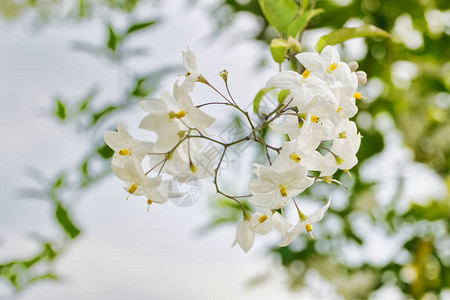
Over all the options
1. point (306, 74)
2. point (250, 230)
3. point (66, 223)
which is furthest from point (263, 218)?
point (66, 223)

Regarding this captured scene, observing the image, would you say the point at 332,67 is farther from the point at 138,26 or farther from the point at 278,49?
the point at 138,26

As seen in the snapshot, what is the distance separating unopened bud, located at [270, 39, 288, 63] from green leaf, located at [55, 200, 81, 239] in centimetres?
55

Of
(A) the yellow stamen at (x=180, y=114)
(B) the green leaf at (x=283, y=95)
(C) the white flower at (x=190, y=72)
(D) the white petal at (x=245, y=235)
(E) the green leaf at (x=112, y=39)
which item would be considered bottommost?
(D) the white petal at (x=245, y=235)

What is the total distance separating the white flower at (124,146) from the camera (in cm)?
35

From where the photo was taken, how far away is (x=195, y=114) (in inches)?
13.4

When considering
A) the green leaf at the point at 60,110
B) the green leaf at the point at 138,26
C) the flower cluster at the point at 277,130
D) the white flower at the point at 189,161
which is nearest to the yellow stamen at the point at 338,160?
the flower cluster at the point at 277,130

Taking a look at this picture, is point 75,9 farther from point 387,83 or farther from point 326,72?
point 326,72

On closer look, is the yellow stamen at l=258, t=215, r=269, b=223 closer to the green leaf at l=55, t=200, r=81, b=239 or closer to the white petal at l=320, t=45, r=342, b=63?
the white petal at l=320, t=45, r=342, b=63

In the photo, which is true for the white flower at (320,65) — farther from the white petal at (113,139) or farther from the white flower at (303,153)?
the white petal at (113,139)

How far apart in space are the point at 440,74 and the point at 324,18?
0.45 meters

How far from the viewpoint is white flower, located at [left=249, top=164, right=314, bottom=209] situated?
334 millimetres

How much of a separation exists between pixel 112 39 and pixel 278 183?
0.61 metres

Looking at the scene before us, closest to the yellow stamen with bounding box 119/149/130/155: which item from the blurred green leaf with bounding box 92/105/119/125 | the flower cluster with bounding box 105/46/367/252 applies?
the flower cluster with bounding box 105/46/367/252

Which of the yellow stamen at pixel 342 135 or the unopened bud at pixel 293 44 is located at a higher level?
the unopened bud at pixel 293 44
